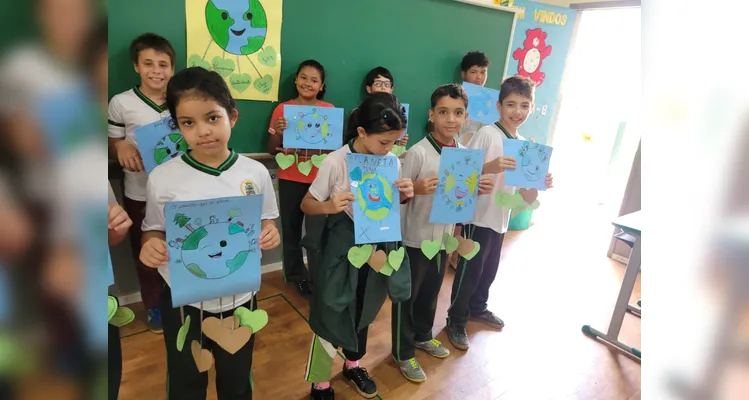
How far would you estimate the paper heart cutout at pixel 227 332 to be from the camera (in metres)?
1.20

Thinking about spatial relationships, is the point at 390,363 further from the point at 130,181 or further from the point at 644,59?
the point at 644,59

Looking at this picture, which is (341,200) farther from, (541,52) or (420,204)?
(541,52)

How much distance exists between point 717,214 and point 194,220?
1105 millimetres

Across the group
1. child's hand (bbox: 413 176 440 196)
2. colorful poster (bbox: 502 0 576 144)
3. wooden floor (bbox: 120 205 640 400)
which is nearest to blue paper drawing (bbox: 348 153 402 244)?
child's hand (bbox: 413 176 440 196)

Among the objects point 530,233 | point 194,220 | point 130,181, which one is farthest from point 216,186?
point 530,233

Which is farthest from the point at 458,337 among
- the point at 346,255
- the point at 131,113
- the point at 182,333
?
the point at 131,113

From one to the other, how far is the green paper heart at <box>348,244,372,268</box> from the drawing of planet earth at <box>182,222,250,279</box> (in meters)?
0.40

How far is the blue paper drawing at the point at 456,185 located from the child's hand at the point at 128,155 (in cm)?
123

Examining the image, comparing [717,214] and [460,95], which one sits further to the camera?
[460,95]

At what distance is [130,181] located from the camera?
6.40 feet

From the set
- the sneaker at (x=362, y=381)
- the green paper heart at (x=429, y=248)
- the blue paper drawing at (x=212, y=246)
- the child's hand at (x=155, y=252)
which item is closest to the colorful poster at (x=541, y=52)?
the green paper heart at (x=429, y=248)

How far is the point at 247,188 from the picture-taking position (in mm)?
1282

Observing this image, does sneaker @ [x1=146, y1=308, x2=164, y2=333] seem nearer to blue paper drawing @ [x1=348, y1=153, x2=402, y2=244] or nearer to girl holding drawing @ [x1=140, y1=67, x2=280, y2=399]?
girl holding drawing @ [x1=140, y1=67, x2=280, y2=399]

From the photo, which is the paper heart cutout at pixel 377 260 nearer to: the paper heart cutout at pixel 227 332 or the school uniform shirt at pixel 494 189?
the paper heart cutout at pixel 227 332
